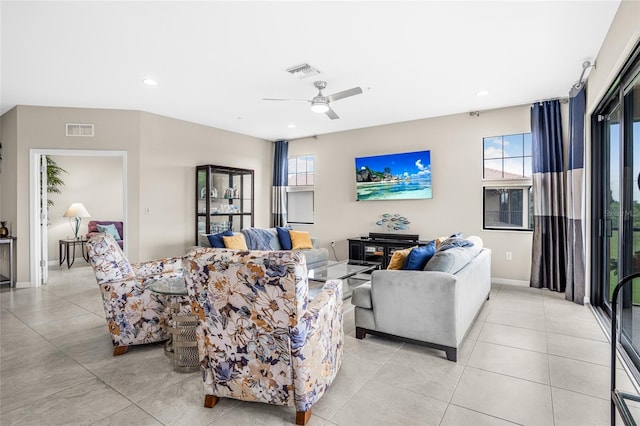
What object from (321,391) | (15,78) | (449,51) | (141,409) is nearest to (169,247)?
(15,78)

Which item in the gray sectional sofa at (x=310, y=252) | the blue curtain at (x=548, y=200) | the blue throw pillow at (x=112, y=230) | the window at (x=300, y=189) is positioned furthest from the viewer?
the window at (x=300, y=189)

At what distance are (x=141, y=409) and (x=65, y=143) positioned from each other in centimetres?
459

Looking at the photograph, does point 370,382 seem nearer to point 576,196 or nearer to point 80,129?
point 576,196

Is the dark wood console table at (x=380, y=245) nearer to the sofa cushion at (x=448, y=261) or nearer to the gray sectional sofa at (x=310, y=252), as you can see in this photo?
the gray sectional sofa at (x=310, y=252)

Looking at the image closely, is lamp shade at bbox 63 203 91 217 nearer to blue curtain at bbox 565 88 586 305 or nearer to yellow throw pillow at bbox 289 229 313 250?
yellow throw pillow at bbox 289 229 313 250

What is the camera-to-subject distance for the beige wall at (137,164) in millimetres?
4934

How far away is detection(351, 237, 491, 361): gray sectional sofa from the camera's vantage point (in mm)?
2621

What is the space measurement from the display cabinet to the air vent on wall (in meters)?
1.63

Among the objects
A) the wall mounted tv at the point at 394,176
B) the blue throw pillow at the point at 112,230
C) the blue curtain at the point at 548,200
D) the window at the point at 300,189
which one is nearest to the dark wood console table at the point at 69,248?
the blue throw pillow at the point at 112,230

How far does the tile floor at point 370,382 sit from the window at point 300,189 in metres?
3.92

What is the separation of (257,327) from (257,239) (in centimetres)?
380

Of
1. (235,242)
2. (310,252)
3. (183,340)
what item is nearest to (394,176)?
(310,252)

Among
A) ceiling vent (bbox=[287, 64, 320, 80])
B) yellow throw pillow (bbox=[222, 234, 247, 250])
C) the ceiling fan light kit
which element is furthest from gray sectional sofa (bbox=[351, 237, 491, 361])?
yellow throw pillow (bbox=[222, 234, 247, 250])

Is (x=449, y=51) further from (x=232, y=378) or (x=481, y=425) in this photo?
(x=232, y=378)
